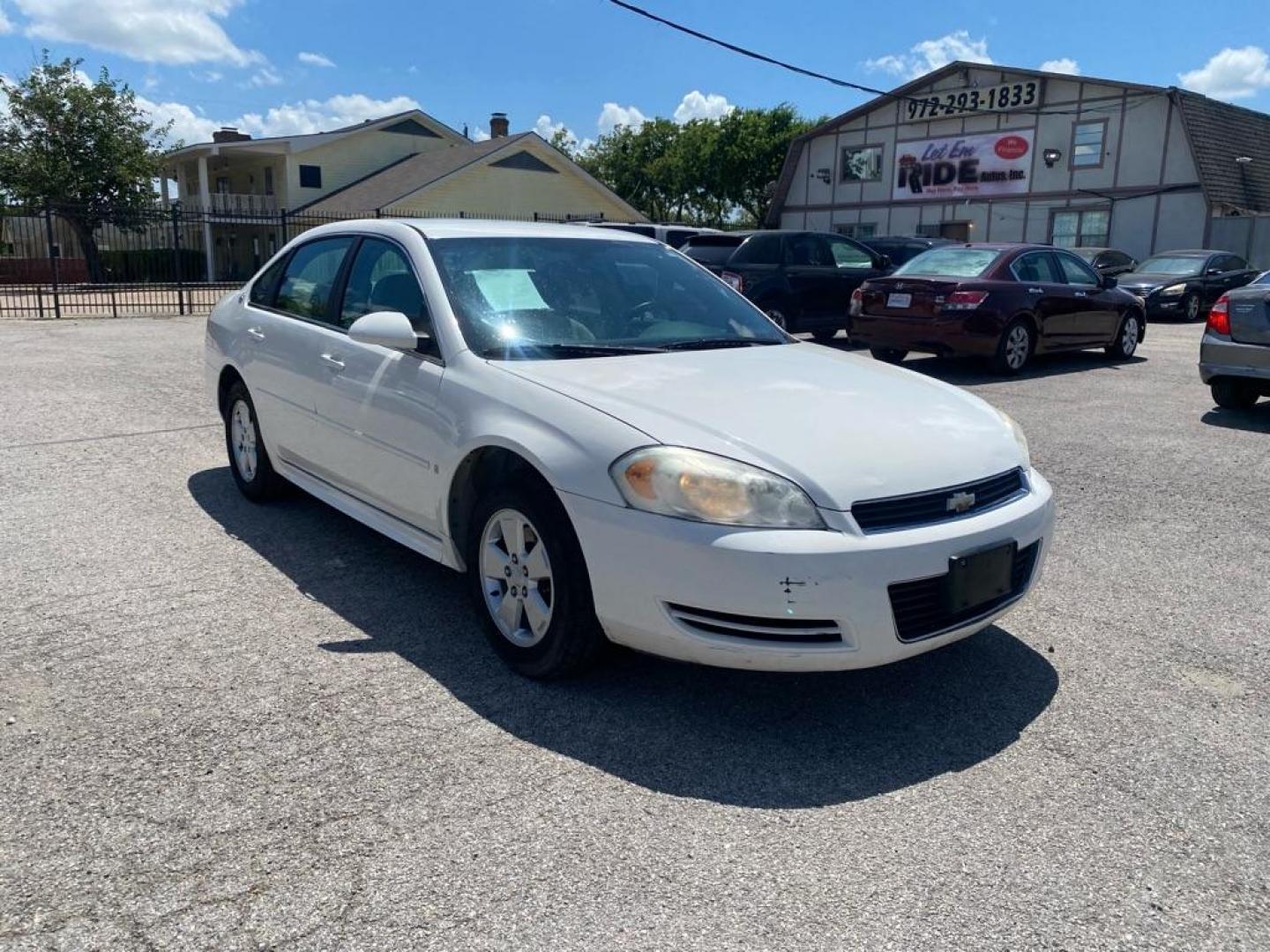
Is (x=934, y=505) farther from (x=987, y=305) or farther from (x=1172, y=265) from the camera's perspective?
(x=1172, y=265)

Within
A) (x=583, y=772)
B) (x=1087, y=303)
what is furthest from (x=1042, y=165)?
(x=583, y=772)

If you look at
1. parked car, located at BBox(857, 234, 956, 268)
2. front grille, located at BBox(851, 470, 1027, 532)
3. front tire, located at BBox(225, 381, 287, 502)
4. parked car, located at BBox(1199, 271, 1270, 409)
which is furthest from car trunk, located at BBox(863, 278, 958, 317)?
parked car, located at BBox(857, 234, 956, 268)

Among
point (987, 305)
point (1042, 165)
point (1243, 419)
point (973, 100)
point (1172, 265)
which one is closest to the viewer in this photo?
point (1243, 419)

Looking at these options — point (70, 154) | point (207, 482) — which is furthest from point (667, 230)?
point (70, 154)

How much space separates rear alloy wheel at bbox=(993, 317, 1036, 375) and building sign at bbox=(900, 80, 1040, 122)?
916 inches

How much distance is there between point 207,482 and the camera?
6.35 m

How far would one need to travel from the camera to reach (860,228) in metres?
36.6

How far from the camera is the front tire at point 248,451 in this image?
18.3 feet

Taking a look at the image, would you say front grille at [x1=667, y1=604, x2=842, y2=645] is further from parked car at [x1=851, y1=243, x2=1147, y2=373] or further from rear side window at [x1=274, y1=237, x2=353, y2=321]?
parked car at [x1=851, y1=243, x2=1147, y2=373]

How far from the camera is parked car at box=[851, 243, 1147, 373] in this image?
10898mm

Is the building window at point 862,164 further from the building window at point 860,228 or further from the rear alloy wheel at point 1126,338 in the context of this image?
the rear alloy wheel at point 1126,338

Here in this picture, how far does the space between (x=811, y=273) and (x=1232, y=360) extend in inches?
261

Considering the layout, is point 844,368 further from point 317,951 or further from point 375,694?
point 317,951

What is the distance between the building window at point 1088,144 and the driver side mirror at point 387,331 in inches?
1230
